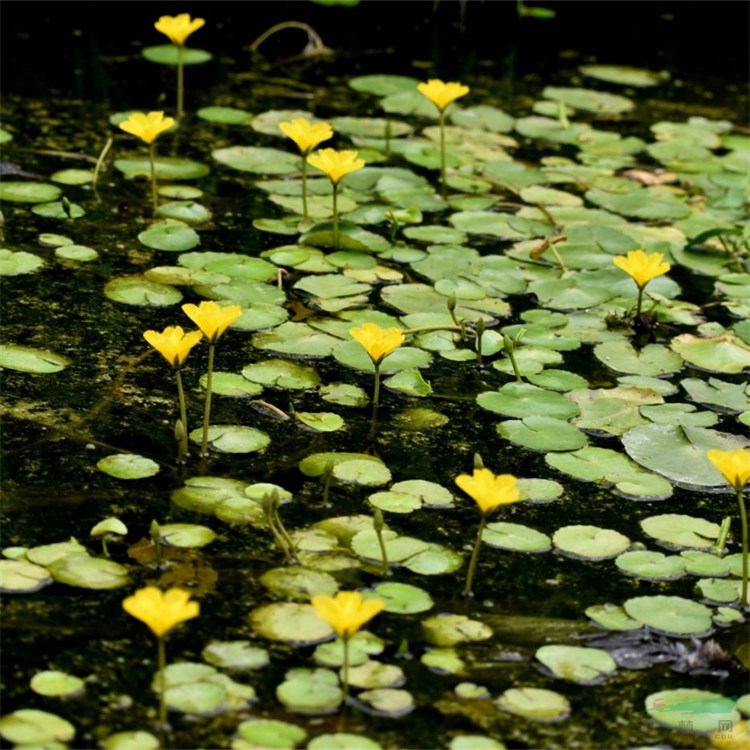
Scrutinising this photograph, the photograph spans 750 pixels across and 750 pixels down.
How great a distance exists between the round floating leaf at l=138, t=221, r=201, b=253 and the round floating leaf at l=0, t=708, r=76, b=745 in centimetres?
146

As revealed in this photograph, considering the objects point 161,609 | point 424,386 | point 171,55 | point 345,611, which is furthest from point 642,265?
point 171,55

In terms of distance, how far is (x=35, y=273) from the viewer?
2666 millimetres

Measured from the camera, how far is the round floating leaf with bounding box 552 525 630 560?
1.93 m

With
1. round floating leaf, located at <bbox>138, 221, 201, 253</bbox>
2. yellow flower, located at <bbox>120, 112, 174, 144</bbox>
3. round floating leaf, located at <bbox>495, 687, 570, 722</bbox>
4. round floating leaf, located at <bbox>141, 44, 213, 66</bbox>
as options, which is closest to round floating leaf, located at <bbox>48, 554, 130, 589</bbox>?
round floating leaf, located at <bbox>495, 687, 570, 722</bbox>

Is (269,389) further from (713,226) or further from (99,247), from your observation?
(713,226)

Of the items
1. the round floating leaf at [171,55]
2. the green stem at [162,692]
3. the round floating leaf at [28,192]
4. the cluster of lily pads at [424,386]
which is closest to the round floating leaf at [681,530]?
the cluster of lily pads at [424,386]

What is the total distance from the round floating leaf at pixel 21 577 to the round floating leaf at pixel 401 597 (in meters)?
0.43

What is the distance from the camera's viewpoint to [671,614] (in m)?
1.80

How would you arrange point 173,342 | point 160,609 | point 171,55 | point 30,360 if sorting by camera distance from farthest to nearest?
point 171,55, point 30,360, point 173,342, point 160,609

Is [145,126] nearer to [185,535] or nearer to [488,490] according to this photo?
[185,535]

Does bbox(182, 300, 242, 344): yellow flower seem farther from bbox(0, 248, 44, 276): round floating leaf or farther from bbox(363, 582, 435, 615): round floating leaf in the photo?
bbox(0, 248, 44, 276): round floating leaf

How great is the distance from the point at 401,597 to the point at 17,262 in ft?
4.25

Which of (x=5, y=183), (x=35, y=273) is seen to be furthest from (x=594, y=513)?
(x=5, y=183)

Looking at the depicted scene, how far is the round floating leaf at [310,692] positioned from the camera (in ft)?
5.14
